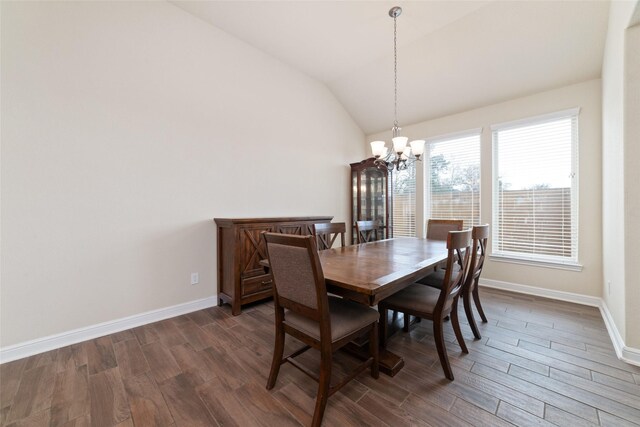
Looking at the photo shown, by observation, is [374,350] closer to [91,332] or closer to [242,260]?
[242,260]

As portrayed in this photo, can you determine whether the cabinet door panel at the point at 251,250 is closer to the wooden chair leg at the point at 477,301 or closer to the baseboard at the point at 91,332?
the baseboard at the point at 91,332

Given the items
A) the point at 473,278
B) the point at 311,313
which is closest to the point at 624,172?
the point at 473,278

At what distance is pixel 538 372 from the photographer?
67.9 inches

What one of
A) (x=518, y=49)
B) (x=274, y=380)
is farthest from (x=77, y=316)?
(x=518, y=49)

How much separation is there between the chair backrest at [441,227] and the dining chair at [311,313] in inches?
82.2

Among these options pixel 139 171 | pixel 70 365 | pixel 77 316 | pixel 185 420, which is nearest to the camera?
pixel 185 420

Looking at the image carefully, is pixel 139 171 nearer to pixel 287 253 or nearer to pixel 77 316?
pixel 77 316

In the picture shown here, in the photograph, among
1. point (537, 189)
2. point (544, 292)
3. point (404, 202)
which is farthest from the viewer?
point (404, 202)

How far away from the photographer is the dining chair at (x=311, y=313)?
1284 millimetres

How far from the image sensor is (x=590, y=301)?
113 inches

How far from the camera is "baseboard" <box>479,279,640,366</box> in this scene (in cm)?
183

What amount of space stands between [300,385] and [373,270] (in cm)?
89

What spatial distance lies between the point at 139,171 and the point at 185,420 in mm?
2160

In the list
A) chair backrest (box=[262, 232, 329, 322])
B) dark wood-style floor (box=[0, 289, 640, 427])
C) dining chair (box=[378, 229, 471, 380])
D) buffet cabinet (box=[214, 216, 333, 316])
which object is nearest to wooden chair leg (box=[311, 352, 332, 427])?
dark wood-style floor (box=[0, 289, 640, 427])
